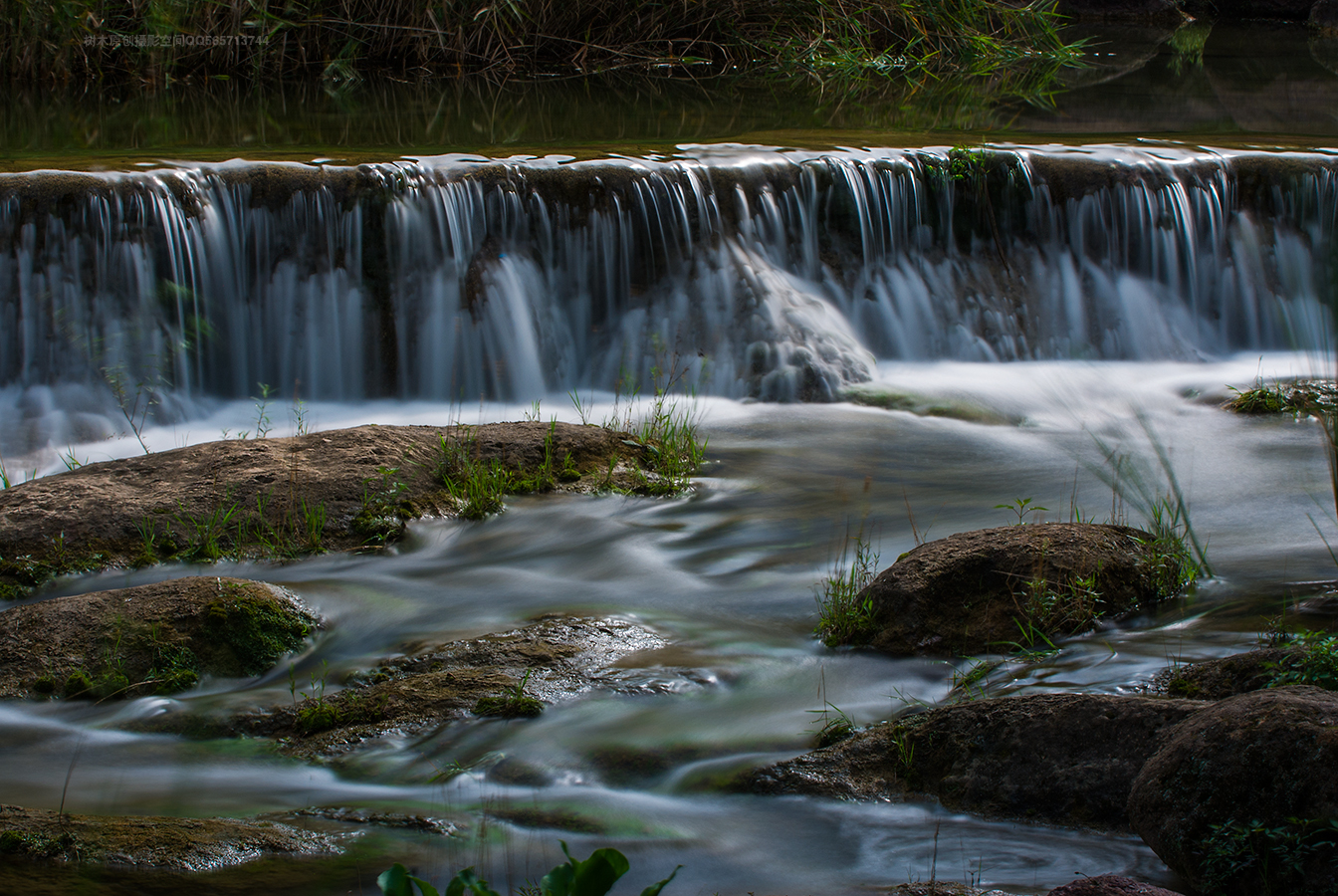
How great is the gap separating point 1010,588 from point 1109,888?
178cm

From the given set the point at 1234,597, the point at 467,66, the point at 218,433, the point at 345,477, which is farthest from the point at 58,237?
the point at 467,66

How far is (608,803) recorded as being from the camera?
2.87 m

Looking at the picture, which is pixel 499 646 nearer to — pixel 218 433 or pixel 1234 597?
pixel 1234 597

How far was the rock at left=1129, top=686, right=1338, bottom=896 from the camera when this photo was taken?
6.97ft

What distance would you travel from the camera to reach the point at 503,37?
43.1 ft

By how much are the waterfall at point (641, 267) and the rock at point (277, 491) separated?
1706 mm

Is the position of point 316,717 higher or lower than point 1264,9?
lower

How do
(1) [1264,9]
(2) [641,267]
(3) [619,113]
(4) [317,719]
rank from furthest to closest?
(1) [1264,9] → (3) [619,113] → (2) [641,267] → (4) [317,719]

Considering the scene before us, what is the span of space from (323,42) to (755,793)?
38.7 ft

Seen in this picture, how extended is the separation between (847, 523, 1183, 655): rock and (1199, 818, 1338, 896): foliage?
4.63 ft

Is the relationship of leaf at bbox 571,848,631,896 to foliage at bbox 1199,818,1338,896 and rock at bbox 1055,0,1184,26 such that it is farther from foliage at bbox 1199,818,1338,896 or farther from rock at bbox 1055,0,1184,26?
rock at bbox 1055,0,1184,26

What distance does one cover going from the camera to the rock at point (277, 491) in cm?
457

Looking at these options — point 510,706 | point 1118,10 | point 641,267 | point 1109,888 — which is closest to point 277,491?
point 510,706

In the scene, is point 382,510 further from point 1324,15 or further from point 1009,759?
point 1324,15
